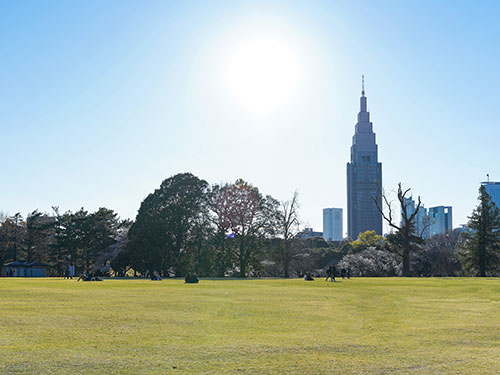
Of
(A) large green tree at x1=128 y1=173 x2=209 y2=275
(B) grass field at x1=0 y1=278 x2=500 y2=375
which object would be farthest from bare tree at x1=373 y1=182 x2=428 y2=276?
(B) grass field at x1=0 y1=278 x2=500 y2=375

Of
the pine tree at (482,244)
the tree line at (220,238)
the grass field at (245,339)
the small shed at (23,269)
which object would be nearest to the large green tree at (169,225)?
the tree line at (220,238)

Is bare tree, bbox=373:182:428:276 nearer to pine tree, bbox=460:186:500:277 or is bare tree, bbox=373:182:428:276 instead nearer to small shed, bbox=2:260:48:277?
pine tree, bbox=460:186:500:277

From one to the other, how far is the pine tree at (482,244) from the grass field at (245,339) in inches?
2167

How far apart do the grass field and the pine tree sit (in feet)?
181

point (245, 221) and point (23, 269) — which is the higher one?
point (245, 221)

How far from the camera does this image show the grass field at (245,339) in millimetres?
9133

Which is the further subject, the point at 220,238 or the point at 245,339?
the point at 220,238

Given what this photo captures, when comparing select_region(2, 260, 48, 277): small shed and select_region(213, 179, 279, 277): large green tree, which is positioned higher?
select_region(213, 179, 279, 277): large green tree

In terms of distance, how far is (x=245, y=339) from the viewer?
11945 mm

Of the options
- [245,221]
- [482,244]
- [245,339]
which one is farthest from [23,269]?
[245,339]

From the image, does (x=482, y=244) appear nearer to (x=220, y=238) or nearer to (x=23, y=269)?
(x=220, y=238)

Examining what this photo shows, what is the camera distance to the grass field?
360 inches

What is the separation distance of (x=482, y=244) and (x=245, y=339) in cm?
6649

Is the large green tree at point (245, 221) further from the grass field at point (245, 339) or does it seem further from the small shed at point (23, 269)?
the grass field at point (245, 339)
